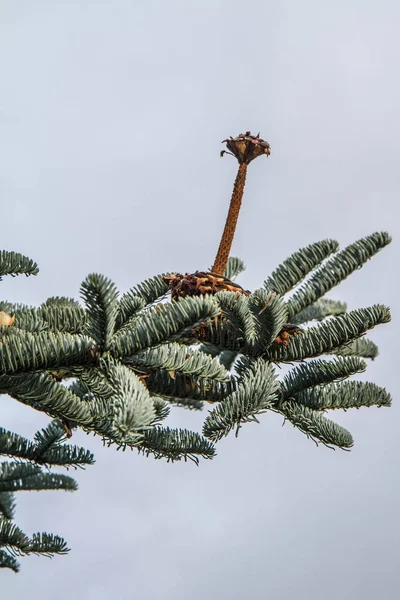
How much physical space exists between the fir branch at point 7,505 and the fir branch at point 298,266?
8.98 feet

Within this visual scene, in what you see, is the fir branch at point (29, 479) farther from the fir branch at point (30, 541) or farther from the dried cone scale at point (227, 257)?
the dried cone scale at point (227, 257)

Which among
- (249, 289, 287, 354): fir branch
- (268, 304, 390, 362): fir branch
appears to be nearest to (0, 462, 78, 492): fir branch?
(268, 304, 390, 362): fir branch

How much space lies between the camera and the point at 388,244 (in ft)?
11.9

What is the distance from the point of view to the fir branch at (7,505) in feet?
18.0

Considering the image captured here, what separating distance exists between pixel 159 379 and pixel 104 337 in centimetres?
60

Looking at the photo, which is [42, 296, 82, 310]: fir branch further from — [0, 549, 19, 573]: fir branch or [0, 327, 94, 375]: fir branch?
[0, 549, 19, 573]: fir branch

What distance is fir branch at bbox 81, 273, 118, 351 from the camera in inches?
114

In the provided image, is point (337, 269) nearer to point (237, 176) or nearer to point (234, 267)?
point (237, 176)

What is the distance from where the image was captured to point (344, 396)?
355 cm

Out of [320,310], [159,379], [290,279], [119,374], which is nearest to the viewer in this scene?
[119,374]

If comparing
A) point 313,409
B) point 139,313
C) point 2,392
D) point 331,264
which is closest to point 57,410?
point 2,392

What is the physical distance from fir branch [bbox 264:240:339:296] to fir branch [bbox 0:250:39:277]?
1164 millimetres

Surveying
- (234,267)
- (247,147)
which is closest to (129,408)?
(247,147)

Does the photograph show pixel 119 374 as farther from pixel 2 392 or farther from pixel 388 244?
pixel 388 244
